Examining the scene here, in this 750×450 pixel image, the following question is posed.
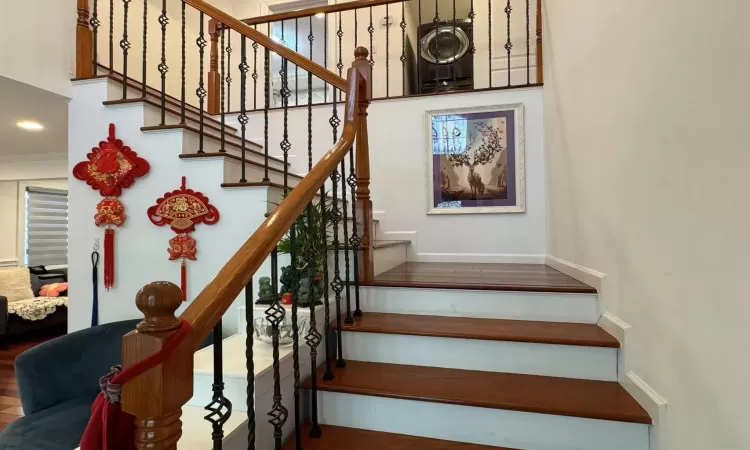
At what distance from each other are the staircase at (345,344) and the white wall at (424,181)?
0.71 metres

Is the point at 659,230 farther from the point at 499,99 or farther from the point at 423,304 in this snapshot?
the point at 499,99

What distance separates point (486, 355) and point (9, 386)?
387 centimetres

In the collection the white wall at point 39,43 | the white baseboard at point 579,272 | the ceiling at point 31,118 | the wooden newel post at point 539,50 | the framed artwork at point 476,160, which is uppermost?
the wooden newel post at point 539,50

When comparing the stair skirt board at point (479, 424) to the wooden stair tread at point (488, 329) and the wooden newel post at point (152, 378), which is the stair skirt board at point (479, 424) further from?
the wooden newel post at point (152, 378)

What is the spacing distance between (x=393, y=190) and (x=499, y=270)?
1217 millimetres

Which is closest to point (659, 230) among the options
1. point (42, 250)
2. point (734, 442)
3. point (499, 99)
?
point (734, 442)

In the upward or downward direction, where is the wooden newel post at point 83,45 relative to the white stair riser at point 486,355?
upward

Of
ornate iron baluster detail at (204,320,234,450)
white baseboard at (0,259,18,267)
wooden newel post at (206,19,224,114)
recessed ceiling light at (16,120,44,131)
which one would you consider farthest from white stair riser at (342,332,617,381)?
white baseboard at (0,259,18,267)

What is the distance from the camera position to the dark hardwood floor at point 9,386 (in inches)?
104

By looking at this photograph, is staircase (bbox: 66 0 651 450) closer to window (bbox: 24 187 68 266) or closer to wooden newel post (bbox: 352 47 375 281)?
wooden newel post (bbox: 352 47 375 281)

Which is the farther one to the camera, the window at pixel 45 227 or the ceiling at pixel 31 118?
the window at pixel 45 227

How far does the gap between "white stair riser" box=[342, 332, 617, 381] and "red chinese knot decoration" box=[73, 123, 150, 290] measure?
5.38 feet

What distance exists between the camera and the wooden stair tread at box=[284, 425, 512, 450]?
137 cm

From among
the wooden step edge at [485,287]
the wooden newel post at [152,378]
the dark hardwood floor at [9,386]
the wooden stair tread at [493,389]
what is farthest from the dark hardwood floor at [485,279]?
the dark hardwood floor at [9,386]
